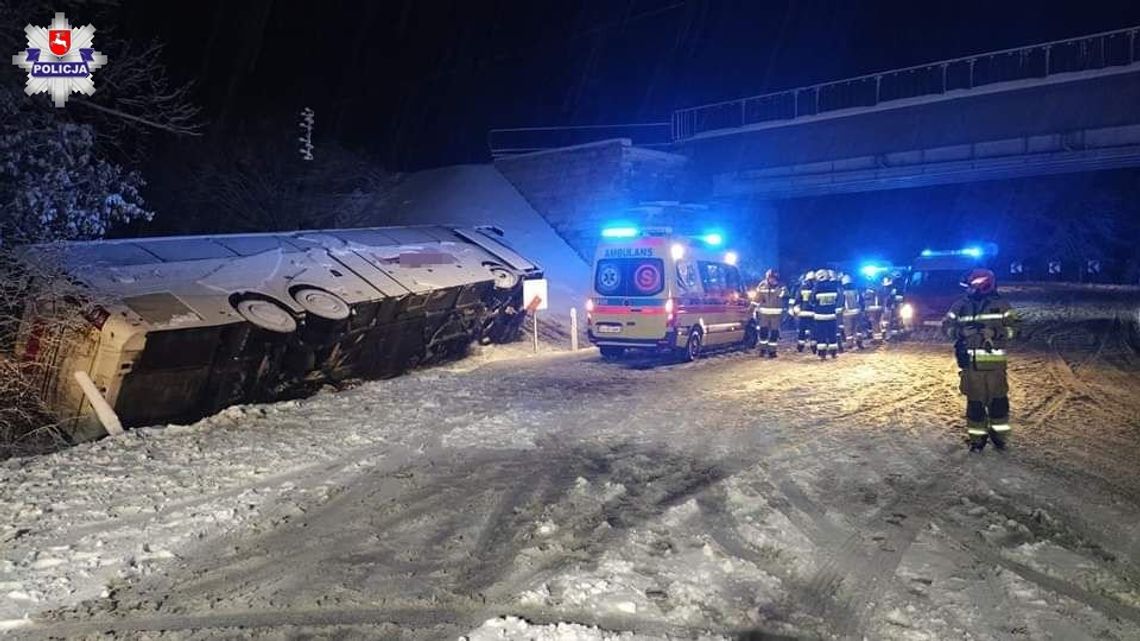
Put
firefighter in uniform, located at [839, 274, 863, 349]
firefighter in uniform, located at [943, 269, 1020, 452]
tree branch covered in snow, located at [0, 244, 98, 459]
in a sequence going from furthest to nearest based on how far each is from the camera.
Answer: firefighter in uniform, located at [839, 274, 863, 349], tree branch covered in snow, located at [0, 244, 98, 459], firefighter in uniform, located at [943, 269, 1020, 452]

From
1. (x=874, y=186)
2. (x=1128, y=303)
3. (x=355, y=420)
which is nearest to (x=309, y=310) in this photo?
(x=355, y=420)

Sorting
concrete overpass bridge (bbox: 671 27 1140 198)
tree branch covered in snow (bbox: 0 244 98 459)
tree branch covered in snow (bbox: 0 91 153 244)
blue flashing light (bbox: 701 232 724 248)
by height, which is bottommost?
tree branch covered in snow (bbox: 0 244 98 459)

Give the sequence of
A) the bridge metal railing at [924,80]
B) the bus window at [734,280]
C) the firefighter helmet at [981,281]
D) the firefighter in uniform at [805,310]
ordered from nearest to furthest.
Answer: the firefighter helmet at [981,281], the firefighter in uniform at [805,310], the bus window at [734,280], the bridge metal railing at [924,80]

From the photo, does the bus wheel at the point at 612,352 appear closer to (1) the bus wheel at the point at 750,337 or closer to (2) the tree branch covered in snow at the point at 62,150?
(1) the bus wheel at the point at 750,337

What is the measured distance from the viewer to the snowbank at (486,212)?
930 inches

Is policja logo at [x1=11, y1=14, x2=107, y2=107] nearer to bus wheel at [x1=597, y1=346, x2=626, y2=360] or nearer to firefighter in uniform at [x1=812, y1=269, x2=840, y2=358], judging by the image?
bus wheel at [x1=597, y1=346, x2=626, y2=360]

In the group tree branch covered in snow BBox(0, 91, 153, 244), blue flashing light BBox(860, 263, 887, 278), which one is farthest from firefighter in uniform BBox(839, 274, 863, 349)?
tree branch covered in snow BBox(0, 91, 153, 244)

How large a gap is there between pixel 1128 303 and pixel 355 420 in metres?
29.1

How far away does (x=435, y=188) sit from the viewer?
2872 cm

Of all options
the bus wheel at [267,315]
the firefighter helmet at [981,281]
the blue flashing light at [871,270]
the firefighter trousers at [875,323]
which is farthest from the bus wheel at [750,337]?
the bus wheel at [267,315]

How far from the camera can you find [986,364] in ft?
25.3

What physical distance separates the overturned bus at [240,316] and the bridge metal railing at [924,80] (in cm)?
1429

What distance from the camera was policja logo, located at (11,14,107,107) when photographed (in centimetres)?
893

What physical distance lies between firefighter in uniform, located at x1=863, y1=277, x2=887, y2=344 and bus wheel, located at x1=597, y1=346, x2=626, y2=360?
6460 mm
